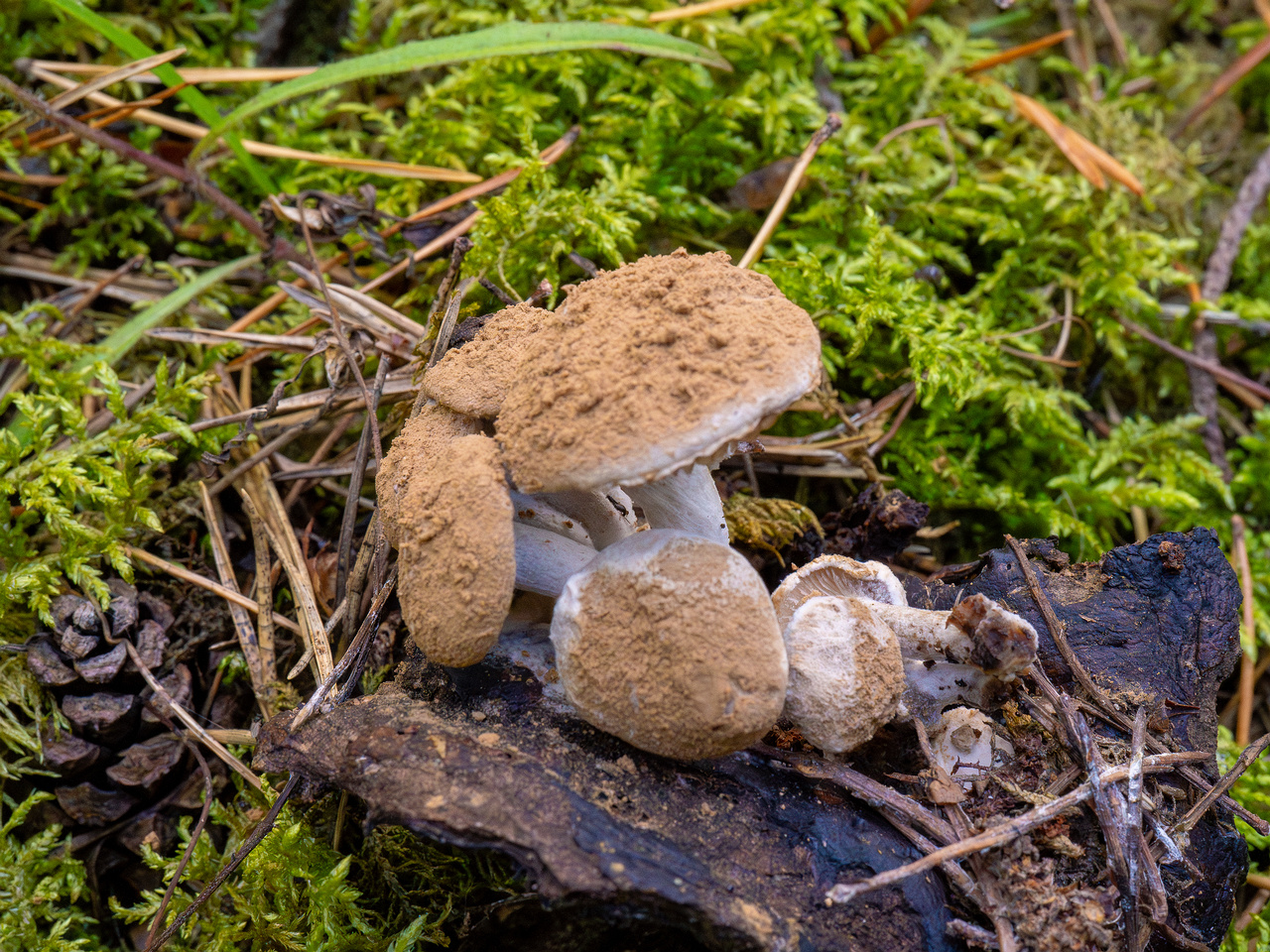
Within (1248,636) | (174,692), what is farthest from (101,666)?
(1248,636)

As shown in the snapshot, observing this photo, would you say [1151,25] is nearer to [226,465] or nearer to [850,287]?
[850,287]

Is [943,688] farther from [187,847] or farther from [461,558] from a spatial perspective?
[187,847]

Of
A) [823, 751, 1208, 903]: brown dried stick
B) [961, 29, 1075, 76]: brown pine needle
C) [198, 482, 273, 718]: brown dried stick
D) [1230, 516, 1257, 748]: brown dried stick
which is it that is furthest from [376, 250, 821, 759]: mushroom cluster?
[961, 29, 1075, 76]: brown pine needle

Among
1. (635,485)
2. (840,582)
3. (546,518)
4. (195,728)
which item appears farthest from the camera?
(195,728)

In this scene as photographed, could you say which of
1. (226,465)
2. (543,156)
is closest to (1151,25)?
(543,156)

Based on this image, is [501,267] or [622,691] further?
[501,267]

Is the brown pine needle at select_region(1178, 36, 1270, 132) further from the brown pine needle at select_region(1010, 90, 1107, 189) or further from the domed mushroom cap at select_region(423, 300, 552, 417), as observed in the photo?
the domed mushroom cap at select_region(423, 300, 552, 417)

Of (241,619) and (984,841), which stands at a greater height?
(984,841)
